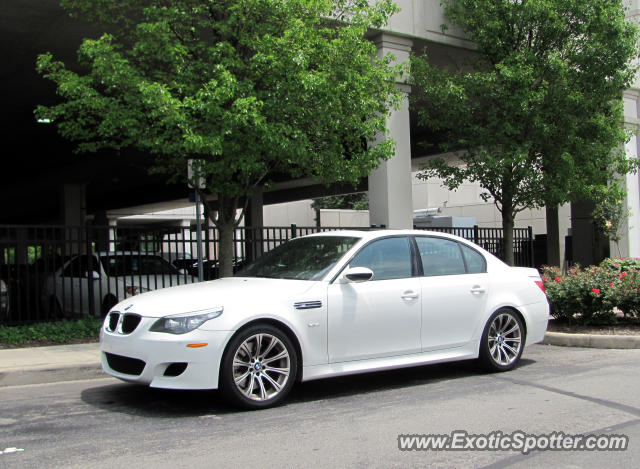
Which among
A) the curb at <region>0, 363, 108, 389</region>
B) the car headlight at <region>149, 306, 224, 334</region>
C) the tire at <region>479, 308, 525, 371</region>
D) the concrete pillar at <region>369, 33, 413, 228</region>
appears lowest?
the curb at <region>0, 363, 108, 389</region>

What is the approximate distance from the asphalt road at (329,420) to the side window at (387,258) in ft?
3.96

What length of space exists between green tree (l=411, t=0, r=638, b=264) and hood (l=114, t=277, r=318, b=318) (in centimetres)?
796

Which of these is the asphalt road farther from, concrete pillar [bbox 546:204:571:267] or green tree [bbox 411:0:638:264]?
concrete pillar [bbox 546:204:571:267]

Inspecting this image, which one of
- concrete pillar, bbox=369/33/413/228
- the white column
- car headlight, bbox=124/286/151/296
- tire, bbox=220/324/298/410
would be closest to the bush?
concrete pillar, bbox=369/33/413/228

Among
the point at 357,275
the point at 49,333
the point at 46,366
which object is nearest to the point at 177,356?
the point at 357,275

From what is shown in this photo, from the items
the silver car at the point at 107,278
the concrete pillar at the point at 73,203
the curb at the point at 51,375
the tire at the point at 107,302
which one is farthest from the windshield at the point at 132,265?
the concrete pillar at the point at 73,203

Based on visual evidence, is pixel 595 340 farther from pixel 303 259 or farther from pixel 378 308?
pixel 303 259

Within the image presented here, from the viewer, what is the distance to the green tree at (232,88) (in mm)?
8828

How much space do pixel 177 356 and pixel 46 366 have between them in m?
3.03

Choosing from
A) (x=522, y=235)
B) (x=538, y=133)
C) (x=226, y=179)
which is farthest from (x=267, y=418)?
(x=522, y=235)

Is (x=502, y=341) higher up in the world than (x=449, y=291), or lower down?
lower down

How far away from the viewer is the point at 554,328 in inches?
410

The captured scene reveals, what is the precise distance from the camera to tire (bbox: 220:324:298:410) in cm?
554

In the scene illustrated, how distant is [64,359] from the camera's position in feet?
26.8
